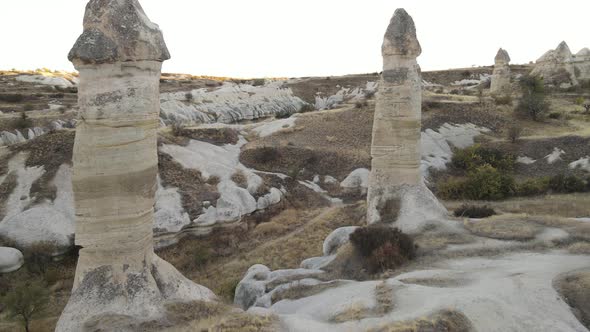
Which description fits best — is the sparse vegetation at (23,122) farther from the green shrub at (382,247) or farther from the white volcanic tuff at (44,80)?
the white volcanic tuff at (44,80)

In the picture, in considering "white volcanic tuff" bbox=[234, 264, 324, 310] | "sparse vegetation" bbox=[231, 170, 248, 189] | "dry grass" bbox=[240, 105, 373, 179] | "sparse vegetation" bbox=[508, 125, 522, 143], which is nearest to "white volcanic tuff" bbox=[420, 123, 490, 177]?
"sparse vegetation" bbox=[508, 125, 522, 143]

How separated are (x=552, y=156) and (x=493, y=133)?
5894 mm

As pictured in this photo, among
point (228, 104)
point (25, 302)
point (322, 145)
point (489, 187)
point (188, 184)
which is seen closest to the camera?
point (25, 302)

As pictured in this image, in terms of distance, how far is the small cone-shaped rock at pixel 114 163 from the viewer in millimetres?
7879

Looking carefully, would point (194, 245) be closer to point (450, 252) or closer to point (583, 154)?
point (450, 252)

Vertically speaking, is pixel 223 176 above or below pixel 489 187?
above

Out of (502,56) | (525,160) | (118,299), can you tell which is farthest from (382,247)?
(502,56)

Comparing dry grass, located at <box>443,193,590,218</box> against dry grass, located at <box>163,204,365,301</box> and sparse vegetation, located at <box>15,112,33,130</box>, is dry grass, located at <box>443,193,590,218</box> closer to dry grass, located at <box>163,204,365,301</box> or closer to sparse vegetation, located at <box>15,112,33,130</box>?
dry grass, located at <box>163,204,365,301</box>

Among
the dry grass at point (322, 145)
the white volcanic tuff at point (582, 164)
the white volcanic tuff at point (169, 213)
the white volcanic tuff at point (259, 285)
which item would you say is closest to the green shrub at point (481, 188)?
the white volcanic tuff at point (582, 164)

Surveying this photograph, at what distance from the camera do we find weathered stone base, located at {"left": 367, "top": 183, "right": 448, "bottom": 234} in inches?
517

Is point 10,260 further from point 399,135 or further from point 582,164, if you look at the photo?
point 582,164

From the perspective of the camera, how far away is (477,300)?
24.0ft

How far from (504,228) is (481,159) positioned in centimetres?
1337

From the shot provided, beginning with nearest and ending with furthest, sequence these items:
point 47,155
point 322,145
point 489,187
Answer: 1. point 47,155
2. point 489,187
3. point 322,145
